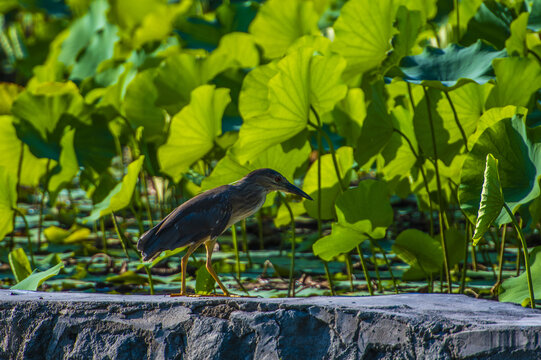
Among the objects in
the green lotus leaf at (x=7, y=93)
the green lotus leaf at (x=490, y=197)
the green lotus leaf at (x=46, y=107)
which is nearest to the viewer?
the green lotus leaf at (x=490, y=197)

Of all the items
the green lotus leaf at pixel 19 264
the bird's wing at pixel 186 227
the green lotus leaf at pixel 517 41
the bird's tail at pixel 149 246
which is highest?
the green lotus leaf at pixel 517 41

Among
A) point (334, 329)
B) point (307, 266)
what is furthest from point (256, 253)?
point (334, 329)

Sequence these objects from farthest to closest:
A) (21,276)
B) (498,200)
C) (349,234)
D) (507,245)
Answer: (507,245) → (21,276) → (349,234) → (498,200)

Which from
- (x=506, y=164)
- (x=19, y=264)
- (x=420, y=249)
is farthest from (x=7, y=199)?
(x=506, y=164)

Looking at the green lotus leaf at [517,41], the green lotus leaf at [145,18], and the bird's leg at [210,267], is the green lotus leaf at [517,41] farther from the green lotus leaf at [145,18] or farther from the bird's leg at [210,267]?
the green lotus leaf at [145,18]

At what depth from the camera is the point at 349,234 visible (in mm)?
2707

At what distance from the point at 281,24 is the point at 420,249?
2.19m

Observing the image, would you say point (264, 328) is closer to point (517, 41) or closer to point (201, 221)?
point (201, 221)

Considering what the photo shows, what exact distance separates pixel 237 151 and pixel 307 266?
90 centimetres

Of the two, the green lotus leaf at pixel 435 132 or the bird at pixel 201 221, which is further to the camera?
the green lotus leaf at pixel 435 132

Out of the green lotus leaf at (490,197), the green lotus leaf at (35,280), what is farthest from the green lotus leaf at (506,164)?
the green lotus leaf at (35,280)

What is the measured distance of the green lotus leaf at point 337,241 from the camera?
2.67m

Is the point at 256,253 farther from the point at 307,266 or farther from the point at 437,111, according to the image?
the point at 437,111

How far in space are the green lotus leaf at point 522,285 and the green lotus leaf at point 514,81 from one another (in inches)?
25.5
